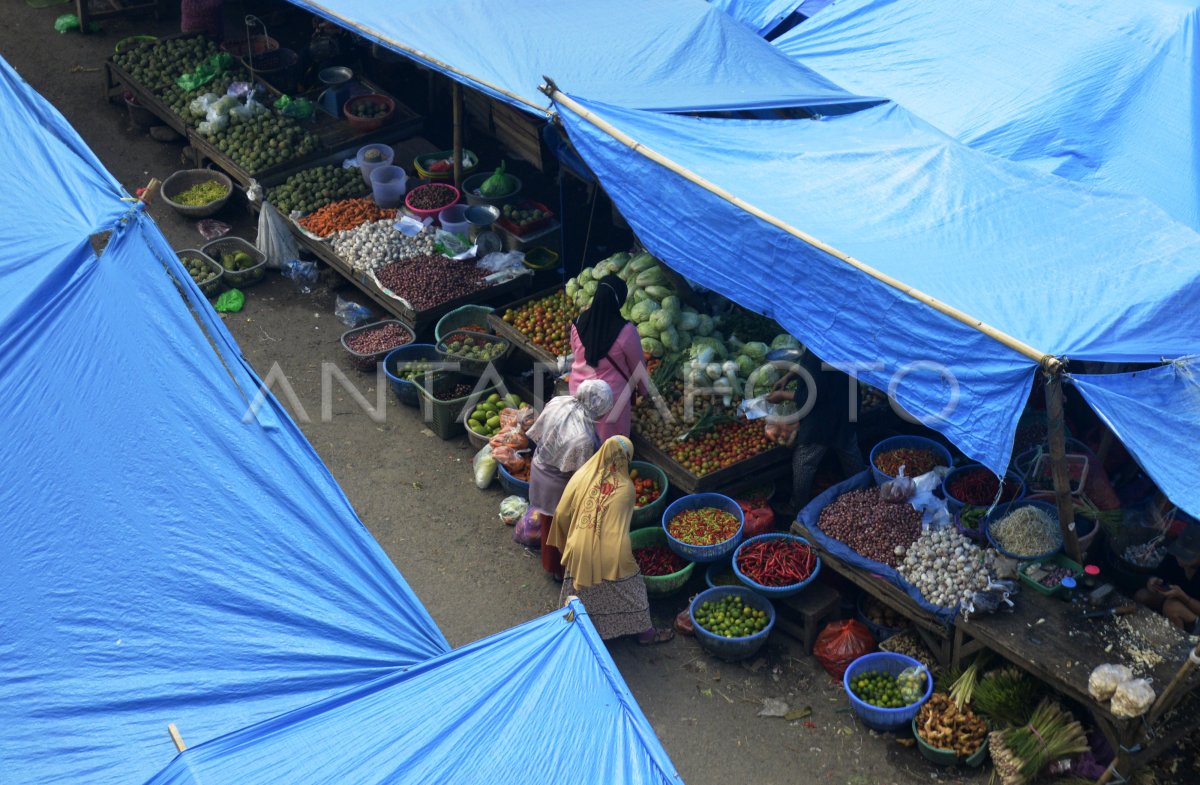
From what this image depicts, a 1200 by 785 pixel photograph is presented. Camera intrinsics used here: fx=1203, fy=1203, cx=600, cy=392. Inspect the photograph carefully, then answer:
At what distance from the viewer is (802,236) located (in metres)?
6.30

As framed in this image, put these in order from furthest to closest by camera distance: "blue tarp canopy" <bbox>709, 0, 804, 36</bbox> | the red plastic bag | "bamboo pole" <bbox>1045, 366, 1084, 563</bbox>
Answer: "blue tarp canopy" <bbox>709, 0, 804, 36</bbox> < the red plastic bag < "bamboo pole" <bbox>1045, 366, 1084, 563</bbox>

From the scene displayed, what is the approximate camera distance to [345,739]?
3.67m

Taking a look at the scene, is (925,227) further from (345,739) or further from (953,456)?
(345,739)

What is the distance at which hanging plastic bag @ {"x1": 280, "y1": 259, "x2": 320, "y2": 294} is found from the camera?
970cm

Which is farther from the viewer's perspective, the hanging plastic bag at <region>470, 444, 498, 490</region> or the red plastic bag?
the hanging plastic bag at <region>470, 444, 498, 490</region>

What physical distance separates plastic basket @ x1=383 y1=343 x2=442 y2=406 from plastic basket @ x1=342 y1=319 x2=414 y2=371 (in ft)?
0.26

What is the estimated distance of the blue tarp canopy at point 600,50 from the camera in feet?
25.9

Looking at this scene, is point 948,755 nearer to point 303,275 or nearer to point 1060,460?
point 1060,460

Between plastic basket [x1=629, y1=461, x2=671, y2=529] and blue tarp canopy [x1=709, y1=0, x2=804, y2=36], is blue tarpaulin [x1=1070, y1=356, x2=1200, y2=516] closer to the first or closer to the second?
plastic basket [x1=629, y1=461, x2=671, y2=529]

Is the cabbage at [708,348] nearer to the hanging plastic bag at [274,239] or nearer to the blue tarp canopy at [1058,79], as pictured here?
the blue tarp canopy at [1058,79]

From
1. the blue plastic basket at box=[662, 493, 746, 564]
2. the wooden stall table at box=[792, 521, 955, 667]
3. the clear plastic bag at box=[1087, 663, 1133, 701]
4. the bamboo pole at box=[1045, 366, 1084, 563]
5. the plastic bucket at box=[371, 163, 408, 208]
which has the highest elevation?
the bamboo pole at box=[1045, 366, 1084, 563]

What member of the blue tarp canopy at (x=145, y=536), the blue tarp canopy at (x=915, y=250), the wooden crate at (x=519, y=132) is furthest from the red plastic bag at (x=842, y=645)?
the wooden crate at (x=519, y=132)

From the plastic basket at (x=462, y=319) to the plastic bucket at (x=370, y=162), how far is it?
205cm

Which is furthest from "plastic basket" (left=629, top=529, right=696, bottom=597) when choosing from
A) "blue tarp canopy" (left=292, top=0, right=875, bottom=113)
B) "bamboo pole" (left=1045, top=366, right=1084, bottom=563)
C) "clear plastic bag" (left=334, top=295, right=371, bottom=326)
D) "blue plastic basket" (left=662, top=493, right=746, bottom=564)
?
"clear plastic bag" (left=334, top=295, right=371, bottom=326)
